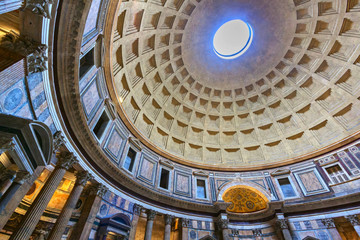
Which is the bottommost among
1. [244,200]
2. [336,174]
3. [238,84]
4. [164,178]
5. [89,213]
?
[89,213]

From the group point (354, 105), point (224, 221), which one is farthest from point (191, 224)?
point (354, 105)

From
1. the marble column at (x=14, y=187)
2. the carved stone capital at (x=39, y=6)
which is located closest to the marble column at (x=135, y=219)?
the marble column at (x=14, y=187)

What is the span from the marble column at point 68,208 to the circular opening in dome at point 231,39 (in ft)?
59.9

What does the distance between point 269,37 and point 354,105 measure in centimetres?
1011

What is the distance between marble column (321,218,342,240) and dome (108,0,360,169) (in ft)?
18.3

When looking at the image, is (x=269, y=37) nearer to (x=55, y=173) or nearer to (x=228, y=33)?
(x=228, y=33)

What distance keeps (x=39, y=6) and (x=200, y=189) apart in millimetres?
15729

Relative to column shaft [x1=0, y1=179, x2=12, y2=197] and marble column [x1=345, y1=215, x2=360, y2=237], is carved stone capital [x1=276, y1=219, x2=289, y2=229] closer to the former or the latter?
marble column [x1=345, y1=215, x2=360, y2=237]

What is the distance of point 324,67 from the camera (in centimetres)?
1692

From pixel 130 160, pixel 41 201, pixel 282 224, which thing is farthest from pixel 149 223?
pixel 282 224

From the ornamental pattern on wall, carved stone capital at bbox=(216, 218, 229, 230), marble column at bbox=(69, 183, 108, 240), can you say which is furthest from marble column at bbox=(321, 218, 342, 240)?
marble column at bbox=(69, 183, 108, 240)

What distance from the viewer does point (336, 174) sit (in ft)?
45.1

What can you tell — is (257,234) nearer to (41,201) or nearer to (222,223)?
(222,223)

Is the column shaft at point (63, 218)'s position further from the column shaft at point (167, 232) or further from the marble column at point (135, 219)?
the column shaft at point (167, 232)
